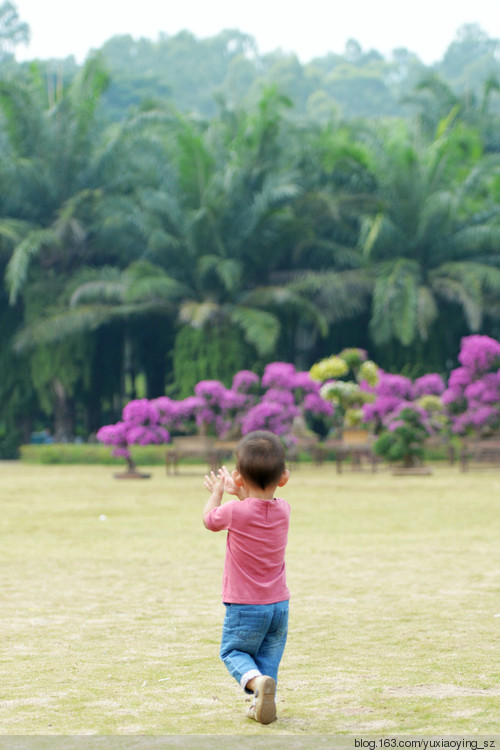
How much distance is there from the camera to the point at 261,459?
153 inches

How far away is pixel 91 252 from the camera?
95.0 feet

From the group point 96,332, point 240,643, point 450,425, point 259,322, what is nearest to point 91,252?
point 96,332

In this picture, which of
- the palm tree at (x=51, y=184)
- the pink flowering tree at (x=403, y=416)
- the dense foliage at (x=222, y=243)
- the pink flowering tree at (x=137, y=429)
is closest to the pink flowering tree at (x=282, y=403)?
the pink flowering tree at (x=403, y=416)

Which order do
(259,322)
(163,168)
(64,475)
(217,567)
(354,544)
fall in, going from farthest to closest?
(163,168)
(259,322)
(64,475)
(354,544)
(217,567)

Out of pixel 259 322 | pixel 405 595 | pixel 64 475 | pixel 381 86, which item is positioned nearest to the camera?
pixel 405 595

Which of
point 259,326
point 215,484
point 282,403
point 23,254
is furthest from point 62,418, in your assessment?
point 215,484

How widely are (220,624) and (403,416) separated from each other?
1326 centimetres

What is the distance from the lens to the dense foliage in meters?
25.9

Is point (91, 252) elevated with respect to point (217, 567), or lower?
elevated

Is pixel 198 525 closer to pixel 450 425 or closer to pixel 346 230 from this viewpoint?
pixel 450 425

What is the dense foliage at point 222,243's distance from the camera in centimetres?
2591

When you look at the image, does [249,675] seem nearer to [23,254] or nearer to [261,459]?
[261,459]

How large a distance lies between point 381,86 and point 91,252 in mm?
60970

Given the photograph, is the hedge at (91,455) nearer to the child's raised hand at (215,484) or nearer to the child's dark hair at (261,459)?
the child's raised hand at (215,484)
